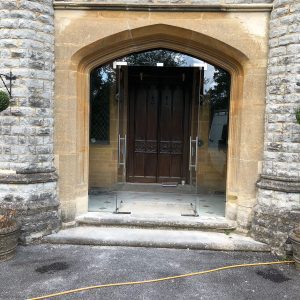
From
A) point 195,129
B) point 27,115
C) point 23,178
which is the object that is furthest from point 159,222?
point 195,129

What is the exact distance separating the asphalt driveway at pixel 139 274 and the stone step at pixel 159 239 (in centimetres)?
10

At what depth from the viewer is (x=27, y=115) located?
194 inches

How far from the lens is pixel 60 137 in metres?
5.33

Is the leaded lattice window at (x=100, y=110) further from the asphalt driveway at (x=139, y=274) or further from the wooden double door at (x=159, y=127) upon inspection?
the asphalt driveway at (x=139, y=274)

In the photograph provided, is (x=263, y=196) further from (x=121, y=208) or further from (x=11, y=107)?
(x=11, y=107)

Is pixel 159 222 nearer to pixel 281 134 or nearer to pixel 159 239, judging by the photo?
pixel 159 239

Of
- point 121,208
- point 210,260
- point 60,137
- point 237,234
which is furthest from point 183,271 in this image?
point 60,137

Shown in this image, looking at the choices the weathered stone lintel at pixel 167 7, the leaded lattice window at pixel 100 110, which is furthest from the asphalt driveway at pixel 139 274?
the weathered stone lintel at pixel 167 7

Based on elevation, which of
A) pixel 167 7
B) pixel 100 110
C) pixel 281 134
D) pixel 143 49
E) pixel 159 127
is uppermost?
pixel 167 7

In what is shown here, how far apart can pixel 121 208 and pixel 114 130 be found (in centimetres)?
216

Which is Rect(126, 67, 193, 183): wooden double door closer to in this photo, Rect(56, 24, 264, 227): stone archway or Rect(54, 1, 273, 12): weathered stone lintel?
Rect(56, 24, 264, 227): stone archway

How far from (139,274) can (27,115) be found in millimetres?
2619

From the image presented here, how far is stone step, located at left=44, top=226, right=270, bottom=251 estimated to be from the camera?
4867mm

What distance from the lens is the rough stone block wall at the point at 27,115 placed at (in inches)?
190
